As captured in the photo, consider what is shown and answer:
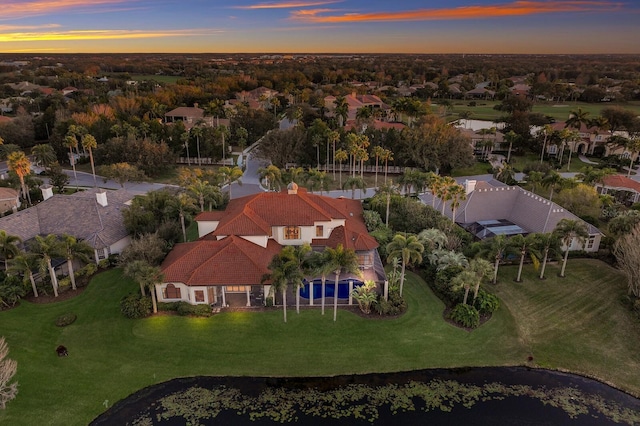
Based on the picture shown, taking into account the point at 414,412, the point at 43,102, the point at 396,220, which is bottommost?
the point at 414,412

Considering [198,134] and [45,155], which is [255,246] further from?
[45,155]

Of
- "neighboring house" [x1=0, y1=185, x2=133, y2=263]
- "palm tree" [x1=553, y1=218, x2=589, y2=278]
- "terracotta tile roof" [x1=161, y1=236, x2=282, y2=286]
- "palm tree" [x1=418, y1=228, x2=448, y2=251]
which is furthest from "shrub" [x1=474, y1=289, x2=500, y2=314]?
"neighboring house" [x1=0, y1=185, x2=133, y2=263]

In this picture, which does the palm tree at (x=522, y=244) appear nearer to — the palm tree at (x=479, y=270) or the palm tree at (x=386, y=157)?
the palm tree at (x=479, y=270)

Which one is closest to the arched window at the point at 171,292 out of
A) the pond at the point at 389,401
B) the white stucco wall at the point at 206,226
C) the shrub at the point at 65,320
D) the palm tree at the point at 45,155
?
the shrub at the point at 65,320

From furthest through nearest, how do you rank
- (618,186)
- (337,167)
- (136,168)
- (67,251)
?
(337,167), (136,168), (618,186), (67,251)

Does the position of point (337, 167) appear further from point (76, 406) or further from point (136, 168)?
point (76, 406)

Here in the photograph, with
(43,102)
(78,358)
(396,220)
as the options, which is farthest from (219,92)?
(78,358)

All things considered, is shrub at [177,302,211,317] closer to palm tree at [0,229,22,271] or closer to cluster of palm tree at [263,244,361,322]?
cluster of palm tree at [263,244,361,322]
